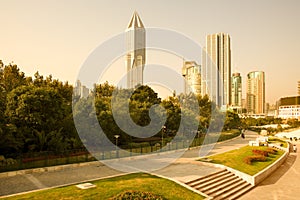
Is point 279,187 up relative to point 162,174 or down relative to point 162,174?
down

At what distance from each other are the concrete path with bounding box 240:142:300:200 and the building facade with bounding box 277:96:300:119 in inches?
6058

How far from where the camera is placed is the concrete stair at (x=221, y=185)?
16.5 m

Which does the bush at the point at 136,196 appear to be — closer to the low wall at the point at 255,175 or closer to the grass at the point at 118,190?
the grass at the point at 118,190

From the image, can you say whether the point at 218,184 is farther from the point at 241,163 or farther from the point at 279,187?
the point at 241,163

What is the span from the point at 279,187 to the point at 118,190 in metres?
11.9

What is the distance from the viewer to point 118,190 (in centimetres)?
1435

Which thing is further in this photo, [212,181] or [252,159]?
[252,159]

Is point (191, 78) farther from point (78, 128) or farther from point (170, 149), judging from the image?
point (78, 128)

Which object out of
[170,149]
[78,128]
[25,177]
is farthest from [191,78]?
[25,177]

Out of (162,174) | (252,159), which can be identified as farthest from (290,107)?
(162,174)

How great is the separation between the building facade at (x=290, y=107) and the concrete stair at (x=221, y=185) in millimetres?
160164

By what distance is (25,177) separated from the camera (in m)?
18.2

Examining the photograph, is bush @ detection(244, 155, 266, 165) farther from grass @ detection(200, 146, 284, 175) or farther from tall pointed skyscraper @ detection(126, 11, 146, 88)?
tall pointed skyscraper @ detection(126, 11, 146, 88)

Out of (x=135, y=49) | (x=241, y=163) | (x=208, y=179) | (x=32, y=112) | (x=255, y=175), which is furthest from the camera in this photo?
(x=135, y=49)
